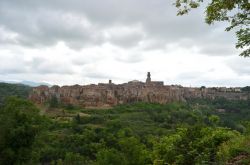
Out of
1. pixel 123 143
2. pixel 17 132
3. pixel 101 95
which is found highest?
pixel 101 95

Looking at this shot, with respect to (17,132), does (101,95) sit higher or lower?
higher

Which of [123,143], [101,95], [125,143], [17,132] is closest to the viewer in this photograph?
[17,132]

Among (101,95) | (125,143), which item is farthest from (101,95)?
(125,143)

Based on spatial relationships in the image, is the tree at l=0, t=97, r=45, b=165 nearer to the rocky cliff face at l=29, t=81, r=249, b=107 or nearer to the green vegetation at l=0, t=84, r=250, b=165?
the green vegetation at l=0, t=84, r=250, b=165

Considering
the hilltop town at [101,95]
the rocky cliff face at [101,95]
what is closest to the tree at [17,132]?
the hilltop town at [101,95]

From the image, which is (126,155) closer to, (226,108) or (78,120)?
(78,120)

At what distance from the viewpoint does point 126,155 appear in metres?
33.2

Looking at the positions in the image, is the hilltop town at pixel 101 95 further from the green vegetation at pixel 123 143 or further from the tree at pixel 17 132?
the tree at pixel 17 132

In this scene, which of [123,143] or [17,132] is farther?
[123,143]

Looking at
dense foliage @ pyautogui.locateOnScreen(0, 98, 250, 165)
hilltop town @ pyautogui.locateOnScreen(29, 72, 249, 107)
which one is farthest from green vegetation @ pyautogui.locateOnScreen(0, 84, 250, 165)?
hilltop town @ pyautogui.locateOnScreen(29, 72, 249, 107)

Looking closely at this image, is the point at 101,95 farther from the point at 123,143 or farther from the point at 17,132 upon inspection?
the point at 17,132

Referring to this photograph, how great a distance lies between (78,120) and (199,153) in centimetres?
7585

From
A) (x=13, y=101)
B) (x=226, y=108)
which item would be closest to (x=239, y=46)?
(x=13, y=101)

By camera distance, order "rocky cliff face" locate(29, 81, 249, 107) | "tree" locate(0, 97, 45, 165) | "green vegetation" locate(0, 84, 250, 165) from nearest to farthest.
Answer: "green vegetation" locate(0, 84, 250, 165) → "tree" locate(0, 97, 45, 165) → "rocky cliff face" locate(29, 81, 249, 107)
